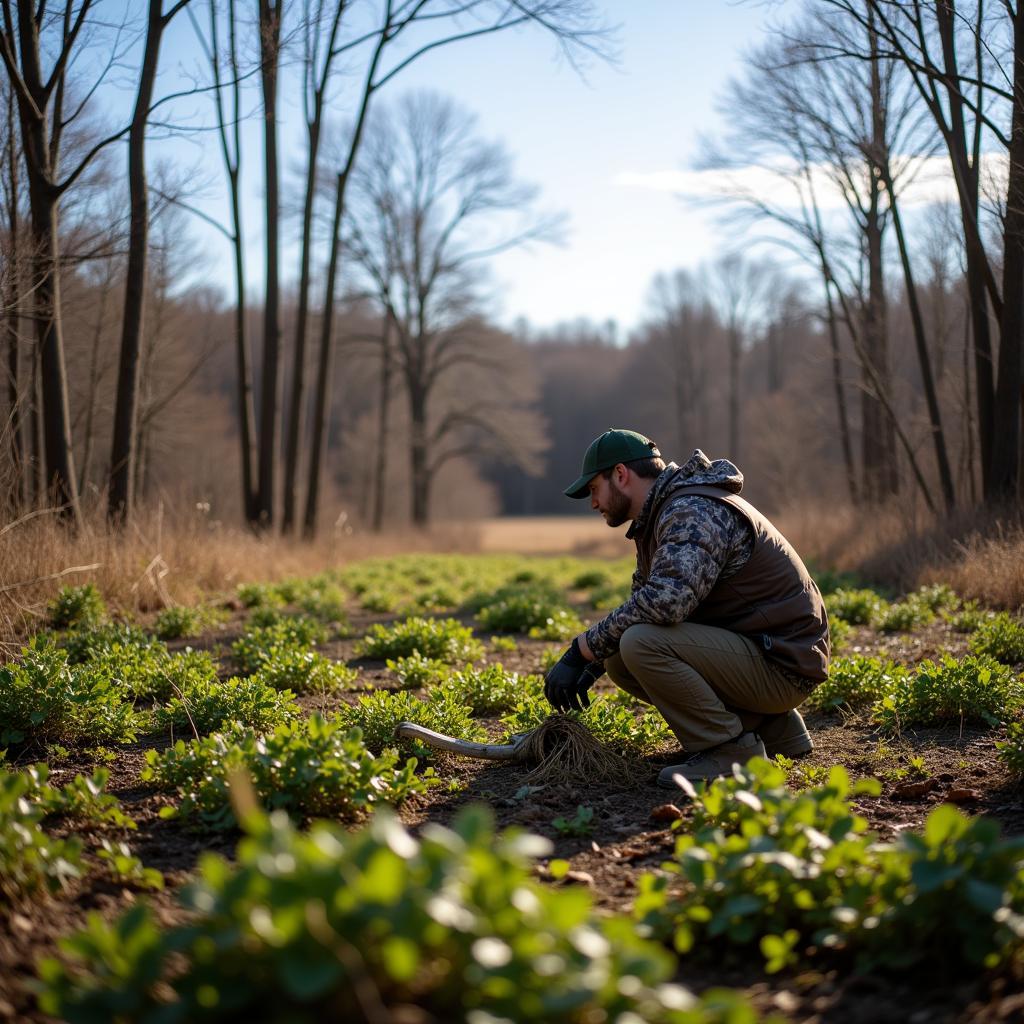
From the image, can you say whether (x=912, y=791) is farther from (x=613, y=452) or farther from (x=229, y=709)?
(x=229, y=709)

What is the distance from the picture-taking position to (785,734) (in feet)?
15.7

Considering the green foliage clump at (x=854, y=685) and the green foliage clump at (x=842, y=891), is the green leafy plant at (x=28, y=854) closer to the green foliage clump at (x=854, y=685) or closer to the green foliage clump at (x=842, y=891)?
the green foliage clump at (x=842, y=891)

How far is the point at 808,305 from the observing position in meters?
24.2

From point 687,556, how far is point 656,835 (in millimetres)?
1191

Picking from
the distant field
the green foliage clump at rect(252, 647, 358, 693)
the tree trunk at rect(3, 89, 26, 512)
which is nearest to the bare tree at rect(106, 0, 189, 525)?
the tree trunk at rect(3, 89, 26, 512)

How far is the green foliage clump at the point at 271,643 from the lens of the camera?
6543 millimetres

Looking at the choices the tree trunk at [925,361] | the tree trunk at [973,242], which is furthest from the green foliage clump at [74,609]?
the tree trunk at [925,361]

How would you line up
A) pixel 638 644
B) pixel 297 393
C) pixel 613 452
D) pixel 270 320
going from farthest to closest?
pixel 297 393 → pixel 270 320 → pixel 613 452 → pixel 638 644

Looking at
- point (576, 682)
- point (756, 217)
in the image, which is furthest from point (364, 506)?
point (576, 682)

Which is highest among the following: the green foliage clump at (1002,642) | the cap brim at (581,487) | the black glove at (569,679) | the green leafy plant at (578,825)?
the cap brim at (581,487)

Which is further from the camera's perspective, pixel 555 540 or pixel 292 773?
pixel 555 540

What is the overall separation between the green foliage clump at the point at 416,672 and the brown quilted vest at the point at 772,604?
2.42 meters

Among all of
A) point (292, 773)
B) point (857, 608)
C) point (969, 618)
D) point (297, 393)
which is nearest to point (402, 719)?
point (292, 773)

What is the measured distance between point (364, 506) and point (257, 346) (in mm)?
15724
